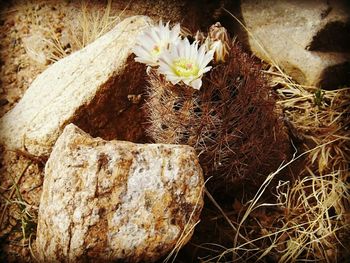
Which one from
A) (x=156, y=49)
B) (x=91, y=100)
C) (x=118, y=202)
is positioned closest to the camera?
(x=118, y=202)

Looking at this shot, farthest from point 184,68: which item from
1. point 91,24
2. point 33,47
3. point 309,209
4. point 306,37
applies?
point 33,47

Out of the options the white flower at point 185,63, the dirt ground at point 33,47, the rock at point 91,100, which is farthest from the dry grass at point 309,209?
the rock at point 91,100

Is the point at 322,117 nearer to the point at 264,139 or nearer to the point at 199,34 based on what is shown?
the point at 264,139

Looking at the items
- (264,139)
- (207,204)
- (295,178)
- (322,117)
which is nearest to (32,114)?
(207,204)

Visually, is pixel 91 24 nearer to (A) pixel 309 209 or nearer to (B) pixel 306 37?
(B) pixel 306 37

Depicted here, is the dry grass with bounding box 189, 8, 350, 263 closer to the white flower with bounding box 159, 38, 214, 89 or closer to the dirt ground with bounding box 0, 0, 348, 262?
the dirt ground with bounding box 0, 0, 348, 262

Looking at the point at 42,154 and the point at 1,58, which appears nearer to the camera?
the point at 42,154
